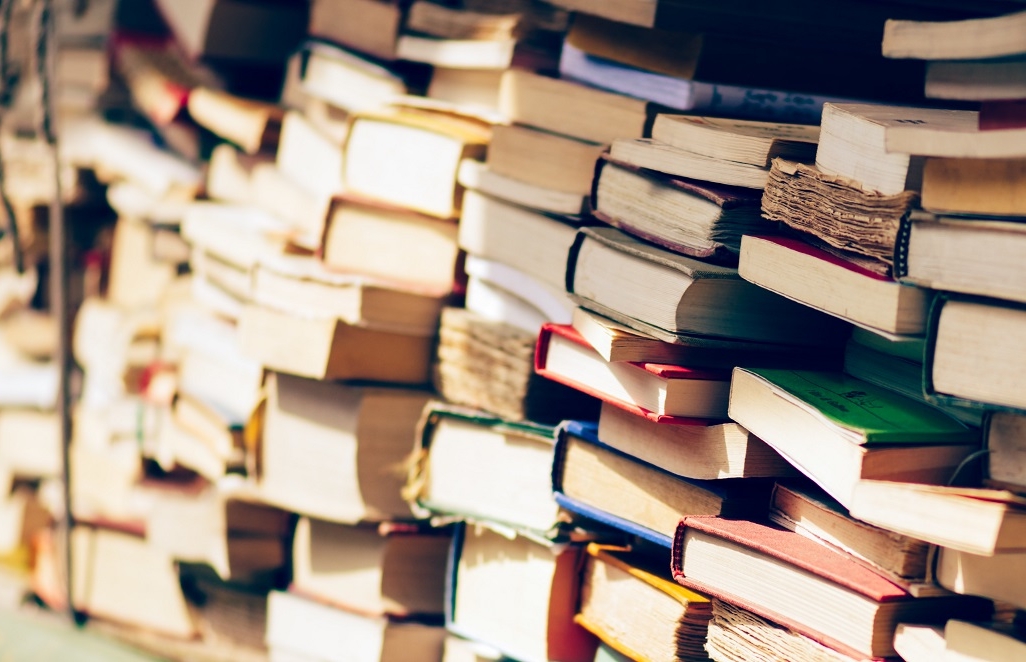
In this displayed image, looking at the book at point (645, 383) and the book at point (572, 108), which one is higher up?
the book at point (572, 108)

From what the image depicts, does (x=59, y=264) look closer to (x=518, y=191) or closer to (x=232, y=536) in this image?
(x=232, y=536)

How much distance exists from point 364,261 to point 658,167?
19.1 inches

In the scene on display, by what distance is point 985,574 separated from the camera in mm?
813

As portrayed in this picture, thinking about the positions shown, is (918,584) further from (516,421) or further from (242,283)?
(242,283)

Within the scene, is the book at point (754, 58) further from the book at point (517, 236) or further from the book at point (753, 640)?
the book at point (753, 640)

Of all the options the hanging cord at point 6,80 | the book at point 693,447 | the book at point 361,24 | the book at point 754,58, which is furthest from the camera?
the hanging cord at point 6,80

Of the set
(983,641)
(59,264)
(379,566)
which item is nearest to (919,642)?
(983,641)

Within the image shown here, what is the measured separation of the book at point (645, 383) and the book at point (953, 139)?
275 millimetres

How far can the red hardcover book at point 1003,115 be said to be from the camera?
0.78 m

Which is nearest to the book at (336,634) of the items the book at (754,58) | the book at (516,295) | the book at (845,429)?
the book at (516,295)

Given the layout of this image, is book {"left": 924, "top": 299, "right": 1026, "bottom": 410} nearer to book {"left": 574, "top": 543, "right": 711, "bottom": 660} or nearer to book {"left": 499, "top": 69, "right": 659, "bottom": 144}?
book {"left": 574, "top": 543, "right": 711, "bottom": 660}

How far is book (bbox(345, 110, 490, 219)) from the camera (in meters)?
1.38

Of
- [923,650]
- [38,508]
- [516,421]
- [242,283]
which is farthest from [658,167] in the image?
[38,508]

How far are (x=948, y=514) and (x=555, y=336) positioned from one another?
0.46m
